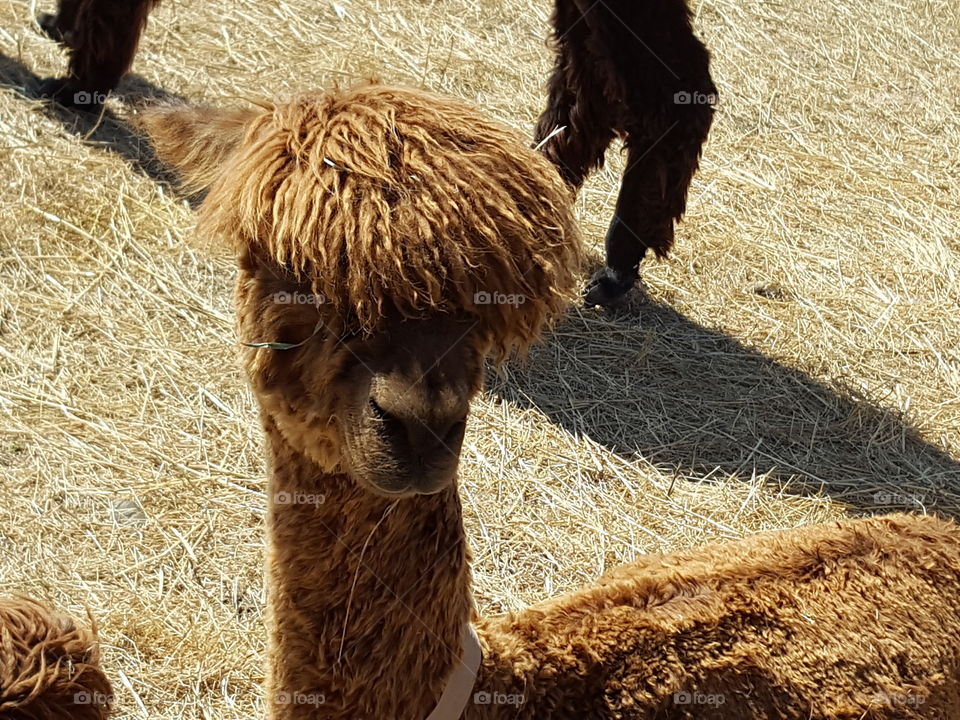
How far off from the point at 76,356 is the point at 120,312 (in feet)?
1.31

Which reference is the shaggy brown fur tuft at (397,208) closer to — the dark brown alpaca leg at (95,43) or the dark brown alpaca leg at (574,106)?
the dark brown alpaca leg at (574,106)

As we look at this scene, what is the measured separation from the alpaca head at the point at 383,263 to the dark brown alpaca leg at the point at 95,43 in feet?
15.3

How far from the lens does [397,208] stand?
1.99m

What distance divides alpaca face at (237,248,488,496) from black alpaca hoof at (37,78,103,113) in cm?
505

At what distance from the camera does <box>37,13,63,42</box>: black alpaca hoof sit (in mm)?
6942

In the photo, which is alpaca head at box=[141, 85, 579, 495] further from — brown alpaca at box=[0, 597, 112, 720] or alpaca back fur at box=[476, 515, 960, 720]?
alpaca back fur at box=[476, 515, 960, 720]

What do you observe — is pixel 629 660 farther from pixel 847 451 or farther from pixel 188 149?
pixel 847 451

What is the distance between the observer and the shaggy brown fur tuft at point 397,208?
6.44ft

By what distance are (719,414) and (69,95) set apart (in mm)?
4393

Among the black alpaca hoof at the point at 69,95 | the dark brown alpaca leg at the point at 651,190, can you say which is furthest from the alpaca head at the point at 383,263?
the black alpaca hoof at the point at 69,95

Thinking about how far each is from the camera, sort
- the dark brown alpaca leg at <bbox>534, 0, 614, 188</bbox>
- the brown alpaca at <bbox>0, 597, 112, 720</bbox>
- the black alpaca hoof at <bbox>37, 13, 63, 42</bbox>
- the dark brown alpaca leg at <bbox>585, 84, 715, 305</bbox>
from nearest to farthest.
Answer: the brown alpaca at <bbox>0, 597, 112, 720</bbox>, the dark brown alpaca leg at <bbox>585, 84, 715, 305</bbox>, the dark brown alpaca leg at <bbox>534, 0, 614, 188</bbox>, the black alpaca hoof at <bbox>37, 13, 63, 42</bbox>

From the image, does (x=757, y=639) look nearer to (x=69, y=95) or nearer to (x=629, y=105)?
(x=629, y=105)

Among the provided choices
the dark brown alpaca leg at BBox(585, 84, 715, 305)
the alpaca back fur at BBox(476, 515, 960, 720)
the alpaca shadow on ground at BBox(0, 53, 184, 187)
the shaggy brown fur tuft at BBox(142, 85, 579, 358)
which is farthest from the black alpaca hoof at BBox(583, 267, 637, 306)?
the shaggy brown fur tuft at BBox(142, 85, 579, 358)

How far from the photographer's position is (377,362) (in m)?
1.98
